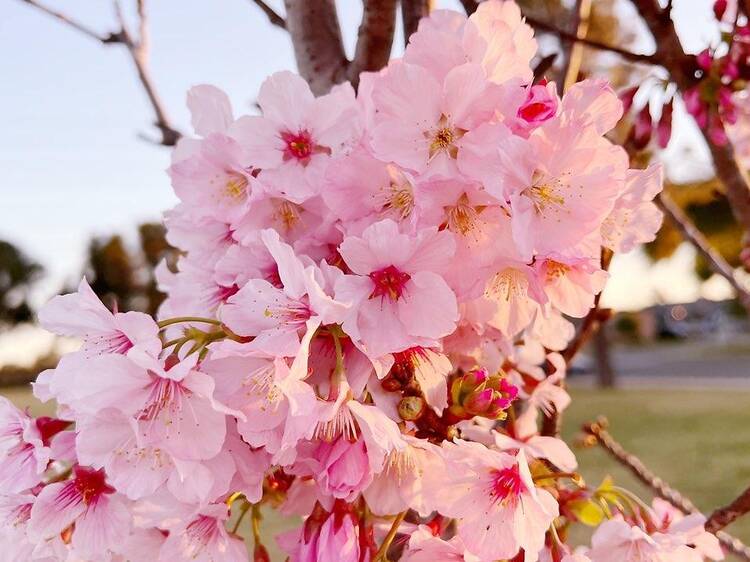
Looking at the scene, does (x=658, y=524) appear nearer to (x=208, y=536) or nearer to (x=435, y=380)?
(x=435, y=380)

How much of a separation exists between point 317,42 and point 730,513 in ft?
2.41

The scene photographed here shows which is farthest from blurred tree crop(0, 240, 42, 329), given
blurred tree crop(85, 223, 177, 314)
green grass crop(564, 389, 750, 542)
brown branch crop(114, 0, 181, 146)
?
brown branch crop(114, 0, 181, 146)

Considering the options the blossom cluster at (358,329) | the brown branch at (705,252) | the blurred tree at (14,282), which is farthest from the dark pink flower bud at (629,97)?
the blurred tree at (14,282)

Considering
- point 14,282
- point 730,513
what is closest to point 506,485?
point 730,513

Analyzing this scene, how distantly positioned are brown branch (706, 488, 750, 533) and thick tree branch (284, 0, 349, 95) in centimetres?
67

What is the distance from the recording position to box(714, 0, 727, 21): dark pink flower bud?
1196mm

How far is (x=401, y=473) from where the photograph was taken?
0.56 m

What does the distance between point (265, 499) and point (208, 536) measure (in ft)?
0.32

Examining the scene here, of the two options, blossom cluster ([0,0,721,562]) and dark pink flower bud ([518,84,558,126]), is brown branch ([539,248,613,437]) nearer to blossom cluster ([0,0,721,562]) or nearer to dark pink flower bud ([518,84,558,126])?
blossom cluster ([0,0,721,562])

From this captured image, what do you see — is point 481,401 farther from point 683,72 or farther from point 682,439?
point 682,439

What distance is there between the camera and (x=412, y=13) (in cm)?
94

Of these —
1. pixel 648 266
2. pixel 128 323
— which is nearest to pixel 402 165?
pixel 128 323

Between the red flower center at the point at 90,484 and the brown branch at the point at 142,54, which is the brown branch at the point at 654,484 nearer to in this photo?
the red flower center at the point at 90,484

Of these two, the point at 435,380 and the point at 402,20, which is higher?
the point at 402,20
